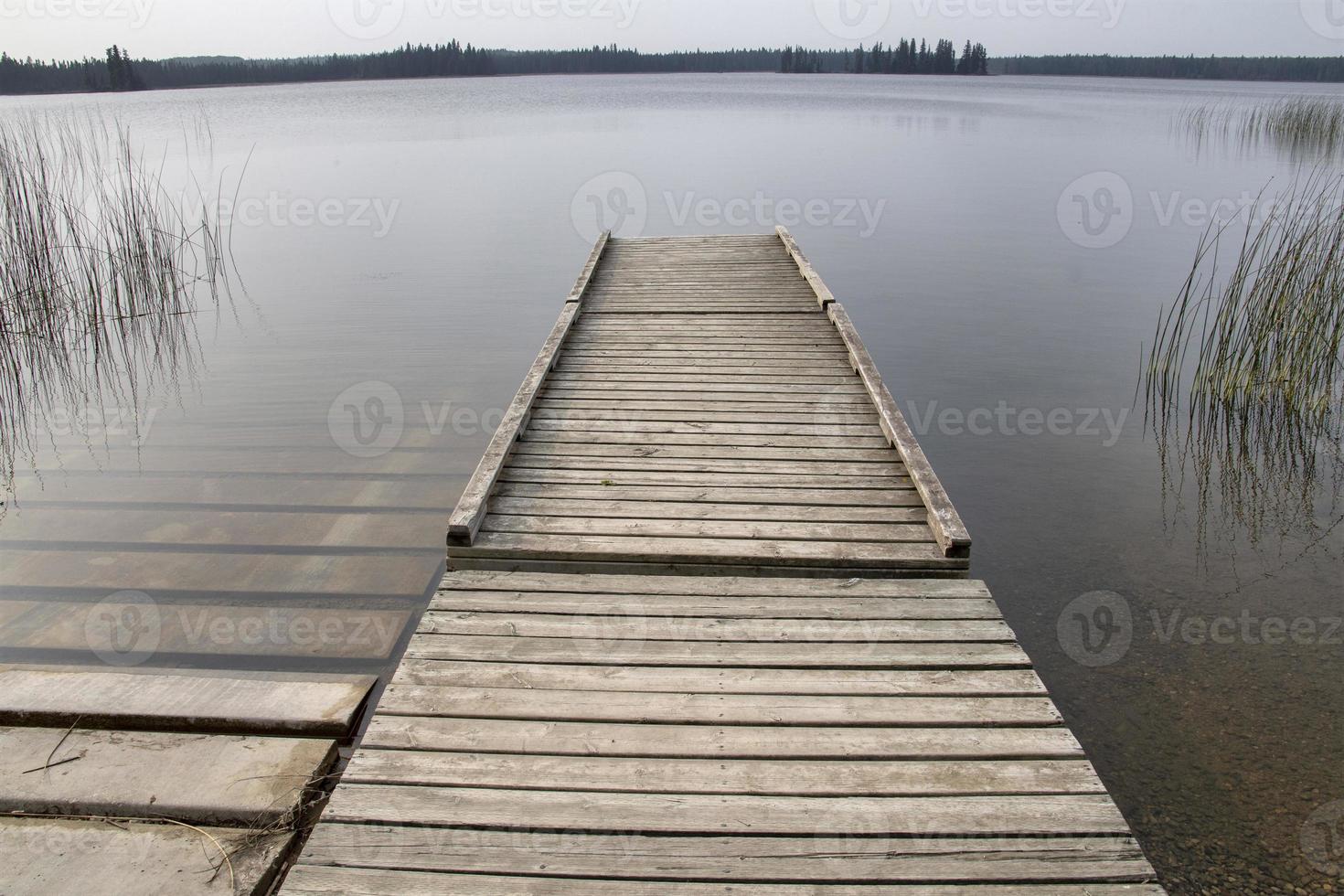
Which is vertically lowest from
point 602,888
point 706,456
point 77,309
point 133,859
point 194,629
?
point 194,629

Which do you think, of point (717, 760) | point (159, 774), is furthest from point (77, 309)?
point (717, 760)

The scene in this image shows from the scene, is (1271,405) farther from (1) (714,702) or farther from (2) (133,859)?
(2) (133,859)

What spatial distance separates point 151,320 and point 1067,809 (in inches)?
385

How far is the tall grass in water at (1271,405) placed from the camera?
5.86 m

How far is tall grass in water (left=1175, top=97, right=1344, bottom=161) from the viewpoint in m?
20.0

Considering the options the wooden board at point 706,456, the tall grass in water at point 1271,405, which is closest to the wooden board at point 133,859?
the wooden board at point 706,456

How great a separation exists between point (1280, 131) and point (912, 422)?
22832mm

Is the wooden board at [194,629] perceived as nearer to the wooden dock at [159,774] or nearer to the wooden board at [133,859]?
the wooden dock at [159,774]

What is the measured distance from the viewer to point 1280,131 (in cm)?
2367

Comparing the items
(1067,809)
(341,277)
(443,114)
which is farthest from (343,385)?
(443,114)

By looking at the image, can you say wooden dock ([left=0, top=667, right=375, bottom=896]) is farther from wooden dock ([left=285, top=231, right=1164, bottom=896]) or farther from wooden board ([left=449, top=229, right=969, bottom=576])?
wooden board ([left=449, top=229, right=969, bottom=576])

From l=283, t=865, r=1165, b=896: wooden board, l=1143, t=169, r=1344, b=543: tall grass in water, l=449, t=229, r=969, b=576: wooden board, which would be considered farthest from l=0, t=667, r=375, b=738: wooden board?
l=1143, t=169, r=1344, b=543: tall grass in water

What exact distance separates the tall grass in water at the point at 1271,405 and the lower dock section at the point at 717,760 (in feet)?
11.5

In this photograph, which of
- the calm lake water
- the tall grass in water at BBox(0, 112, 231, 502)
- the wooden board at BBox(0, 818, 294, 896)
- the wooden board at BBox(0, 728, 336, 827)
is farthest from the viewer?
the tall grass in water at BBox(0, 112, 231, 502)
